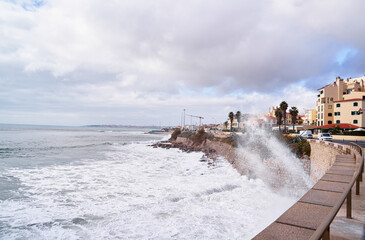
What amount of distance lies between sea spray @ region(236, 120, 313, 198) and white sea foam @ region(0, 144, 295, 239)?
150cm

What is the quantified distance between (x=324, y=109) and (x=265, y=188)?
48519mm

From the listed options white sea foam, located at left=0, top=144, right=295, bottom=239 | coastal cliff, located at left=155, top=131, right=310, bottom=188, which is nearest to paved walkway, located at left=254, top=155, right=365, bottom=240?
white sea foam, located at left=0, top=144, right=295, bottom=239

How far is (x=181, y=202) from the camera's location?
1318 centimetres

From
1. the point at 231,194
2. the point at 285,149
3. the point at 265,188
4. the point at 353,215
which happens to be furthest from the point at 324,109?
the point at 353,215

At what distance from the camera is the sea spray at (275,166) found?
1773 centimetres

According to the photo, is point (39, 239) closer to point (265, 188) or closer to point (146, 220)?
point (146, 220)

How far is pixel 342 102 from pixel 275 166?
140ft

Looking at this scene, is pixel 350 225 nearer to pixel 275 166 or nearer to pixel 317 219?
pixel 317 219

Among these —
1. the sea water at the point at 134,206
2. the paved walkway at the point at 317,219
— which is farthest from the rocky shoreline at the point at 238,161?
the paved walkway at the point at 317,219

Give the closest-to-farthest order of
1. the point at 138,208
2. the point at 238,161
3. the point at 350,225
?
the point at 350,225
the point at 138,208
the point at 238,161

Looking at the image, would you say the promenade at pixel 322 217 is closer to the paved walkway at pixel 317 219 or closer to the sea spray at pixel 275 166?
the paved walkway at pixel 317 219

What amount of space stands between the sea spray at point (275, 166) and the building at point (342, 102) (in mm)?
32559

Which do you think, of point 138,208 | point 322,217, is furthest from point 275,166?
point 322,217

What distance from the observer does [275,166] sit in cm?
2088
